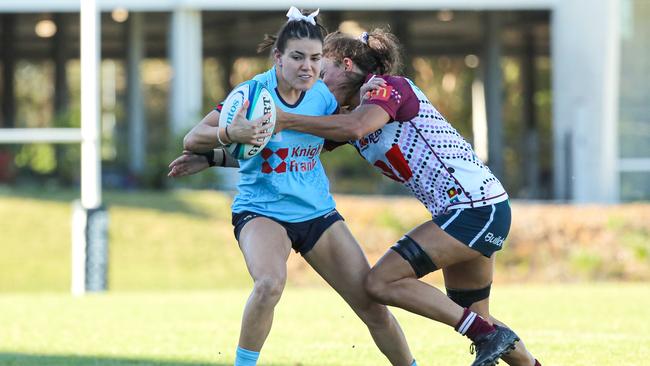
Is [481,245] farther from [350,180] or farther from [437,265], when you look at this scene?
[350,180]

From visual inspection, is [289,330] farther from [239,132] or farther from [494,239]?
[239,132]

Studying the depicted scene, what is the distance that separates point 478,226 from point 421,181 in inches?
16.7

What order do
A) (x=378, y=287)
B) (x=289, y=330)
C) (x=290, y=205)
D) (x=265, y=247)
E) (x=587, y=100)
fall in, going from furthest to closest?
(x=587, y=100), (x=289, y=330), (x=290, y=205), (x=378, y=287), (x=265, y=247)

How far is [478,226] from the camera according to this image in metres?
7.29

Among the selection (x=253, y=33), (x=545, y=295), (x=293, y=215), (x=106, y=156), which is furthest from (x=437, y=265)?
(x=253, y=33)

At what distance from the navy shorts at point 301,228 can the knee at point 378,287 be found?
0.40 metres

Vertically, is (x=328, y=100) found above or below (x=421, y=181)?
above

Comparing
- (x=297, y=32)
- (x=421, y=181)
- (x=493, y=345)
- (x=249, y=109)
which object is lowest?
(x=493, y=345)

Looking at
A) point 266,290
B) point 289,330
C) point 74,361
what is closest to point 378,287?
point 266,290

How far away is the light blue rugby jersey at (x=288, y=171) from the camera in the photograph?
24.0 ft

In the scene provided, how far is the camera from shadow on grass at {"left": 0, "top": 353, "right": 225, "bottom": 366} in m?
9.41

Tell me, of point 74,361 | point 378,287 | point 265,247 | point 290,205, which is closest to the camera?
point 265,247

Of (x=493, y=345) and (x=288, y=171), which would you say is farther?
(x=288, y=171)

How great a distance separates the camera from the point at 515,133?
43.3 m
